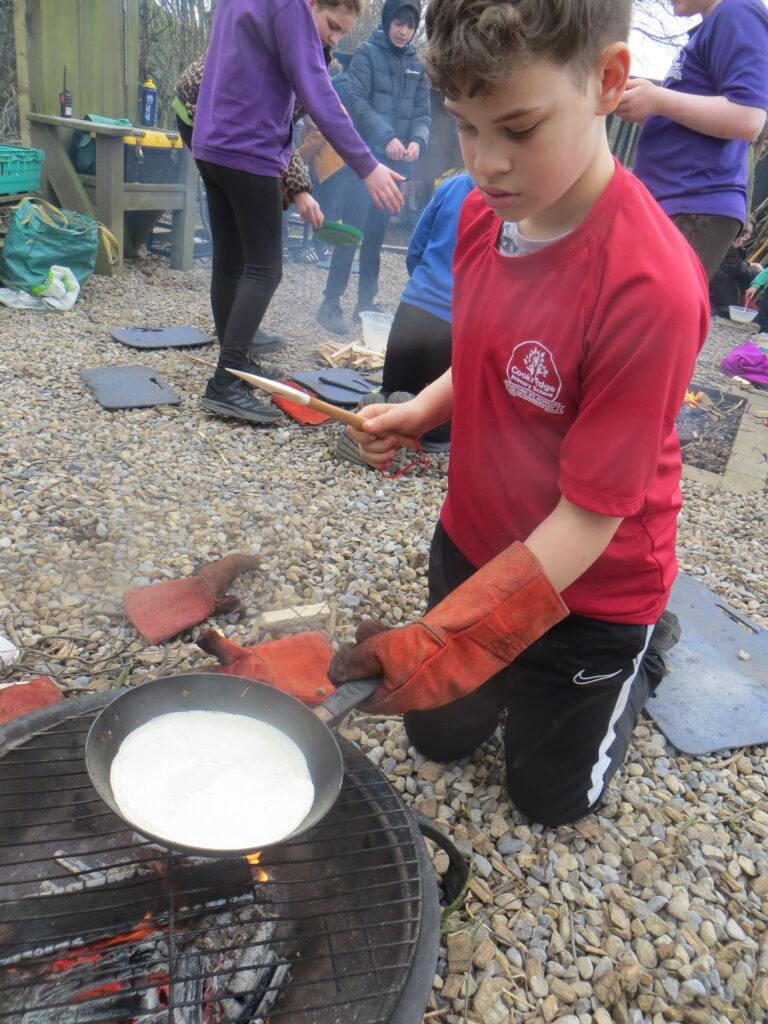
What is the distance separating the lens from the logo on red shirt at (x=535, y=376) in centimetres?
135

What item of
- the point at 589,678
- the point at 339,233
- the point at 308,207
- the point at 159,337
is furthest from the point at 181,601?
the point at 339,233

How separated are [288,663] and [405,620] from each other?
1.94 ft

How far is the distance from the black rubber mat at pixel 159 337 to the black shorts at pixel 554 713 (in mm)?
3481

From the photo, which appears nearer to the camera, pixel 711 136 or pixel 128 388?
pixel 711 136

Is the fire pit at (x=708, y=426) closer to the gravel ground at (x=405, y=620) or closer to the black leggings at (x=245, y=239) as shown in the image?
the gravel ground at (x=405, y=620)

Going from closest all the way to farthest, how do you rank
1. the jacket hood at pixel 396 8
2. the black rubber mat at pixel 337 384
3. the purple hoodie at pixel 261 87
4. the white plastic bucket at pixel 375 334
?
the purple hoodie at pixel 261 87, the black rubber mat at pixel 337 384, the white plastic bucket at pixel 375 334, the jacket hood at pixel 396 8

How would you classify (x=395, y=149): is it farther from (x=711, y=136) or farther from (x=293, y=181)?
(x=711, y=136)

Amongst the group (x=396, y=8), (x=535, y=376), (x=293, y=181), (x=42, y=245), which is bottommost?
(x=42, y=245)

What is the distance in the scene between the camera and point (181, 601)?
2342mm

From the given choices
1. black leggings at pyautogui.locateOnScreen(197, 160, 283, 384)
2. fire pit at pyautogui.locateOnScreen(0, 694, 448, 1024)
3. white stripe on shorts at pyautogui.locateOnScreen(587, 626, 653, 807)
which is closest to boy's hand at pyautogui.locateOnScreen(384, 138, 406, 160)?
black leggings at pyautogui.locateOnScreen(197, 160, 283, 384)

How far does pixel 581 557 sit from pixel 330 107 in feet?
9.82

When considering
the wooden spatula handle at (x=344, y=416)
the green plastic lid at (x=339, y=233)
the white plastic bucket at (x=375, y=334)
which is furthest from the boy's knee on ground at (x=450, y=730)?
the green plastic lid at (x=339, y=233)

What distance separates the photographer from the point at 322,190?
7348 millimetres

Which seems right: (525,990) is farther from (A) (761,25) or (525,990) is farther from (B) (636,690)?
(A) (761,25)
